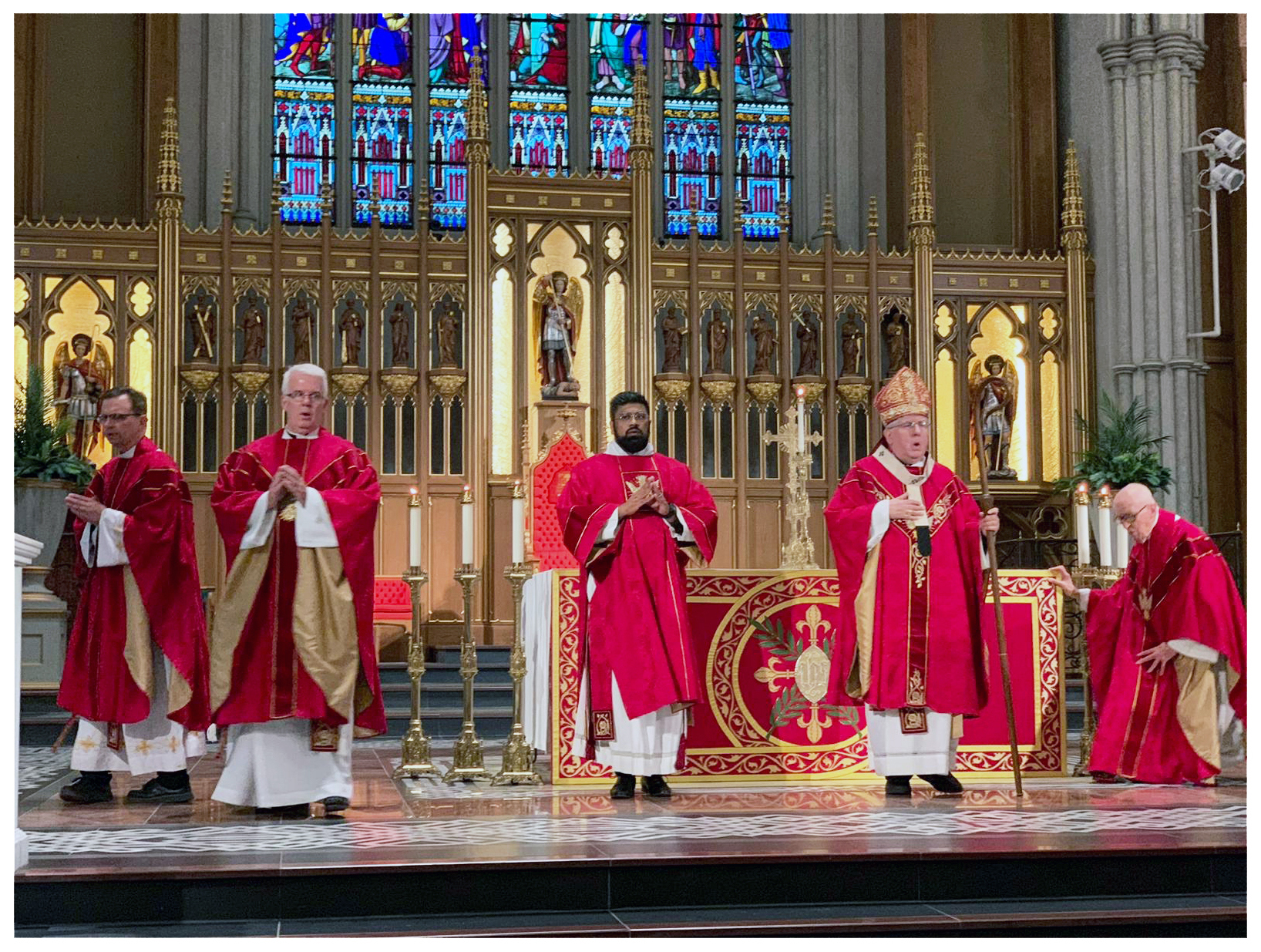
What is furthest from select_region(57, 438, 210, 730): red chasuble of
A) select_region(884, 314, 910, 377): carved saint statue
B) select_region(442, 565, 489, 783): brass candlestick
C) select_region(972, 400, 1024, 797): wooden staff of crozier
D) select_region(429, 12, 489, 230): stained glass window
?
select_region(429, 12, 489, 230): stained glass window

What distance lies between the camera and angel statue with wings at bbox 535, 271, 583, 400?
13594 mm

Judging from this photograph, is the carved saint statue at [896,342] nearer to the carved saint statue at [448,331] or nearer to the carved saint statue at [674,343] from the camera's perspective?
the carved saint statue at [674,343]

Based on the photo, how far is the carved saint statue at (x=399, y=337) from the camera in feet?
44.3

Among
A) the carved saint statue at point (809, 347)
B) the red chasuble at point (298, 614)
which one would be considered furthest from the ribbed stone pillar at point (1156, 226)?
the red chasuble at point (298, 614)

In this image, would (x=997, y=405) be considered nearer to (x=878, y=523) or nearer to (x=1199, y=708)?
(x=1199, y=708)

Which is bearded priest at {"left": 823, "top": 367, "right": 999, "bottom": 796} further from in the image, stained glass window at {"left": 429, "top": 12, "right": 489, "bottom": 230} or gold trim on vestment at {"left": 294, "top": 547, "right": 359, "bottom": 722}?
stained glass window at {"left": 429, "top": 12, "right": 489, "bottom": 230}

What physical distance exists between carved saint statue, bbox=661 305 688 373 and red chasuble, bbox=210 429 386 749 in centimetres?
695

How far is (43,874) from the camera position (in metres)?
5.19

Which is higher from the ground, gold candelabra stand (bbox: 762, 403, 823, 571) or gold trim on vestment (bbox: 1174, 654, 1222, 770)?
gold candelabra stand (bbox: 762, 403, 823, 571)

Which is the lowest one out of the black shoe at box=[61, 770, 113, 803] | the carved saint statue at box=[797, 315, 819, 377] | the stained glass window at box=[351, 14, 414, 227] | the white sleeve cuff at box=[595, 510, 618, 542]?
the black shoe at box=[61, 770, 113, 803]

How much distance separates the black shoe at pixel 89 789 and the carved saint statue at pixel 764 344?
7682 mm

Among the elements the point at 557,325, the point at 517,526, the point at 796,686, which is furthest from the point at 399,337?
the point at 796,686
